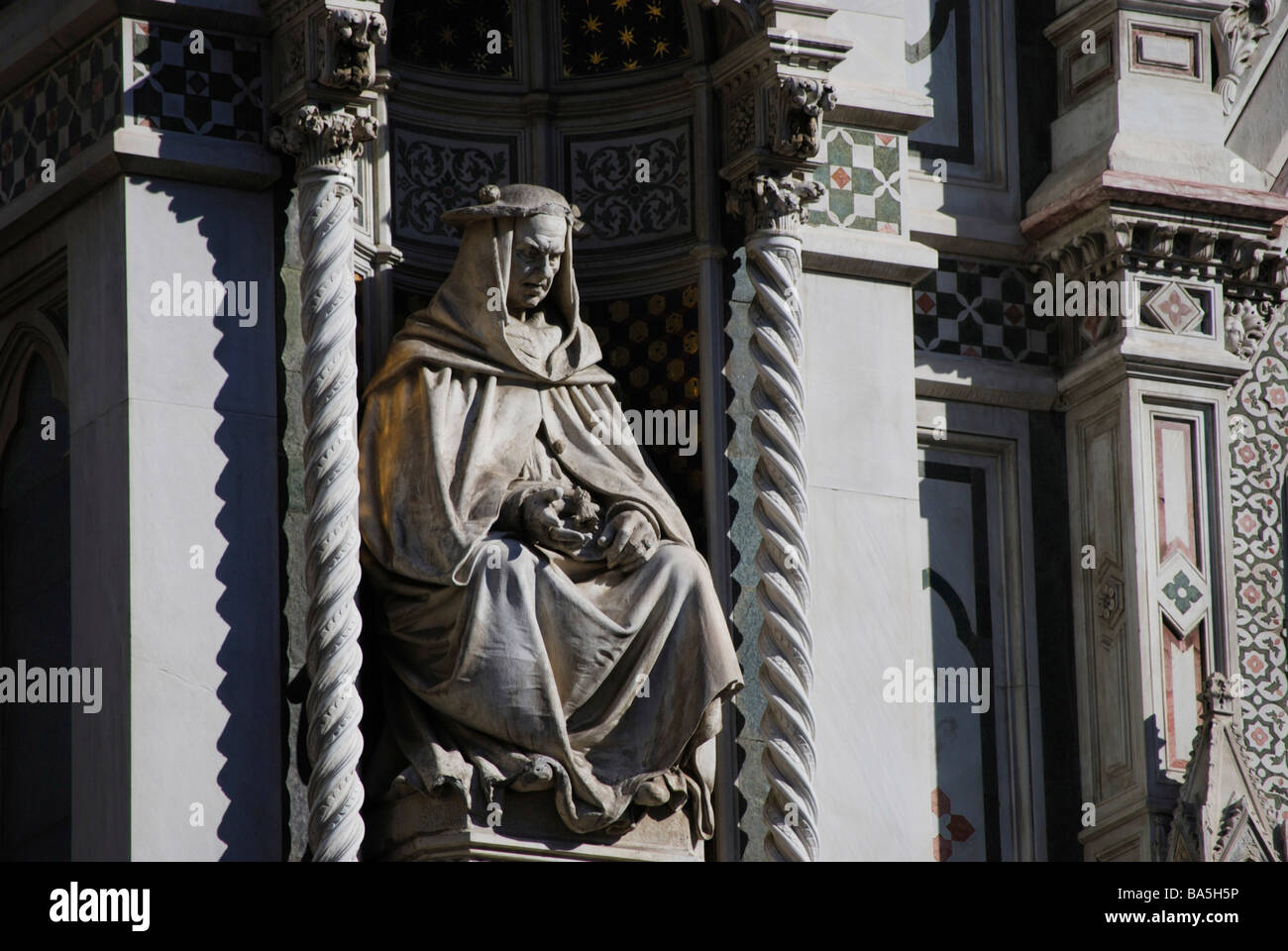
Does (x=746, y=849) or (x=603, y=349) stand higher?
(x=603, y=349)

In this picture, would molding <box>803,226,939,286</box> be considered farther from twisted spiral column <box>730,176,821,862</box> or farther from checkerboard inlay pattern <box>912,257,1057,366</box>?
checkerboard inlay pattern <box>912,257,1057,366</box>

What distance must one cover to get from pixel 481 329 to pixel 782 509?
4.16 feet

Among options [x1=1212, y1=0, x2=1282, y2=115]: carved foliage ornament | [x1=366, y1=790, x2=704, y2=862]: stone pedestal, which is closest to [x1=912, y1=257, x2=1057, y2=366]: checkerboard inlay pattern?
[x1=1212, y1=0, x2=1282, y2=115]: carved foliage ornament

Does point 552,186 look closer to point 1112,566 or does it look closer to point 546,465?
point 546,465

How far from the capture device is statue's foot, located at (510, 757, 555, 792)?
42.8 feet

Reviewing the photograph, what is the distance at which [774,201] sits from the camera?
14.3 metres

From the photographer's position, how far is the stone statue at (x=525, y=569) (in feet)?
43.0

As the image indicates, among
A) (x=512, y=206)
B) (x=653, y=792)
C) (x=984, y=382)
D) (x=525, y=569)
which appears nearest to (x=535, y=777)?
(x=653, y=792)

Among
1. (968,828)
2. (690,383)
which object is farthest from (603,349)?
(968,828)

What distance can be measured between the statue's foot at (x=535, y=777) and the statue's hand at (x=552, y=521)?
2.56ft

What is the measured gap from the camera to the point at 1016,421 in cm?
1591

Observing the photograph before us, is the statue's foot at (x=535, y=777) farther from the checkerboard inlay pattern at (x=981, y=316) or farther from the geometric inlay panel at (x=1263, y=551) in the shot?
the geometric inlay panel at (x=1263, y=551)

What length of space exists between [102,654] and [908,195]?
13.4 feet

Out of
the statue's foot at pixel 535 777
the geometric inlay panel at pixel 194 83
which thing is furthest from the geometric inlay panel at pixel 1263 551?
the geometric inlay panel at pixel 194 83
